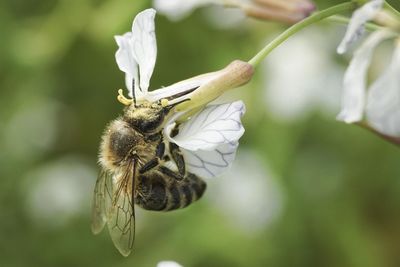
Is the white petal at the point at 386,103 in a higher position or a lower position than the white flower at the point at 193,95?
higher

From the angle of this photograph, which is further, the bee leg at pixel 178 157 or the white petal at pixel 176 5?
the white petal at pixel 176 5

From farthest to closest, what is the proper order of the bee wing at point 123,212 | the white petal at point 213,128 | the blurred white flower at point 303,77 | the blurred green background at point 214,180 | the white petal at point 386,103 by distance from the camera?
the blurred white flower at point 303,77, the blurred green background at point 214,180, the bee wing at point 123,212, the white petal at point 213,128, the white petal at point 386,103

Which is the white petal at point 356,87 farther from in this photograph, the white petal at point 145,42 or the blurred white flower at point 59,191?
the blurred white flower at point 59,191

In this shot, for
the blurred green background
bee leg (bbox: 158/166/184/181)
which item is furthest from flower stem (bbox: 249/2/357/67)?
the blurred green background

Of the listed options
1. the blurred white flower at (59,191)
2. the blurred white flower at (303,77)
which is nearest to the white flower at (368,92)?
the blurred white flower at (303,77)

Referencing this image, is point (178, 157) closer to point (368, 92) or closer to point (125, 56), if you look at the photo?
point (125, 56)

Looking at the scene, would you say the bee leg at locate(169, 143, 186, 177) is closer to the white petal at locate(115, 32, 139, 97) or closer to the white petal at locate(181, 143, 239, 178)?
the white petal at locate(181, 143, 239, 178)

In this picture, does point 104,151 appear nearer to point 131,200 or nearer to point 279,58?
point 131,200
